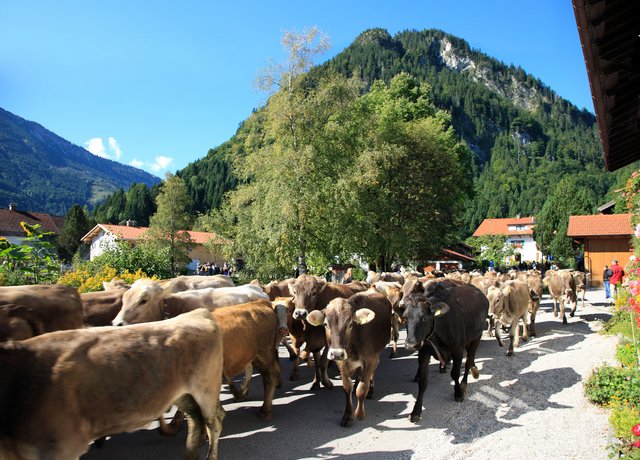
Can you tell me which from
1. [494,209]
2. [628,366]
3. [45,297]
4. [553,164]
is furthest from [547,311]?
[553,164]

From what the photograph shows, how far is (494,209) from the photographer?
136625 millimetres

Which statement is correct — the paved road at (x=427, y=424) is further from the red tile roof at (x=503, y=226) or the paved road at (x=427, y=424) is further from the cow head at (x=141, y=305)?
the red tile roof at (x=503, y=226)

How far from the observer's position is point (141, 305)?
6.78 m

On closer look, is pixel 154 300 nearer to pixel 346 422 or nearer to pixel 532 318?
pixel 346 422

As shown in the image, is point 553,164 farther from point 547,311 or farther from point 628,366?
point 628,366

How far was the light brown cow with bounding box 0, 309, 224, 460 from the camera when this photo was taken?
3.62 metres

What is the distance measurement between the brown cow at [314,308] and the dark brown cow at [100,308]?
2942 mm

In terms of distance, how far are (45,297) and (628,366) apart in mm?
8439

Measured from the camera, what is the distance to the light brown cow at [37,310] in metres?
5.39

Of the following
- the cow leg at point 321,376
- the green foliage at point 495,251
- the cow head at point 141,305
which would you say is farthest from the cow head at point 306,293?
the green foliage at point 495,251

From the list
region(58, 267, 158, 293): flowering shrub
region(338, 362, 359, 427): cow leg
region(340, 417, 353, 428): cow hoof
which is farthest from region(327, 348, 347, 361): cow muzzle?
region(58, 267, 158, 293): flowering shrub

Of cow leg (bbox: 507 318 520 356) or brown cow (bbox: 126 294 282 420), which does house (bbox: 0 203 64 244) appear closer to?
cow leg (bbox: 507 318 520 356)

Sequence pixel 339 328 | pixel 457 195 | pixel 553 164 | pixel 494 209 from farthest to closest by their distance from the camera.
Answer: pixel 553 164, pixel 494 209, pixel 457 195, pixel 339 328

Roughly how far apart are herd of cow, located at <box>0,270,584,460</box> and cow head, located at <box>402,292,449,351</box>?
0.02 meters
